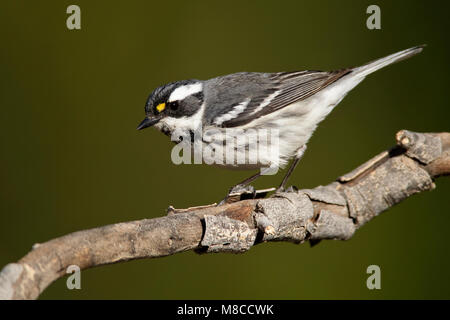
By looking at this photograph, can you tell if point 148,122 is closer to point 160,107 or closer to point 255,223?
point 160,107

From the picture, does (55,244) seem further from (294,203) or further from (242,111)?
(242,111)
